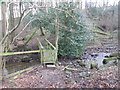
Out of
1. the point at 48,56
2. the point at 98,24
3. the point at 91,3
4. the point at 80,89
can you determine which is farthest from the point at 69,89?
the point at 91,3

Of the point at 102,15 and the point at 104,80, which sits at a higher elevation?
the point at 102,15

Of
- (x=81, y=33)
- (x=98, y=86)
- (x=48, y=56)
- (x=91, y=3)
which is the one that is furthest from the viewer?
(x=91, y=3)

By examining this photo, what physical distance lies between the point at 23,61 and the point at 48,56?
10.6 ft

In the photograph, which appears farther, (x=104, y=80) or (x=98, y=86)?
(x=104, y=80)

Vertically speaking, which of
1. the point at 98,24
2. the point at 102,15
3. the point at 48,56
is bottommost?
the point at 48,56

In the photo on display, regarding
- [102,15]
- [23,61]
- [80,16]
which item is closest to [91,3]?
[102,15]

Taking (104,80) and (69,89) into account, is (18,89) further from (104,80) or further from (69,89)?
(104,80)

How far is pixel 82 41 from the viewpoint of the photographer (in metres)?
11.6

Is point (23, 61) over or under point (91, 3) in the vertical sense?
under

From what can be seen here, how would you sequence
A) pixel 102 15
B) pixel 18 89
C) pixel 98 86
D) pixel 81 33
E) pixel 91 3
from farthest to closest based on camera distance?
pixel 91 3 → pixel 102 15 → pixel 81 33 → pixel 18 89 → pixel 98 86

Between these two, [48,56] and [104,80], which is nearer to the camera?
[104,80]

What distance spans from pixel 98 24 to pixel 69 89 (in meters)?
17.9

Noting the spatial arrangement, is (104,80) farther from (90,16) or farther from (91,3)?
(91,3)

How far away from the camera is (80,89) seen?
490cm
